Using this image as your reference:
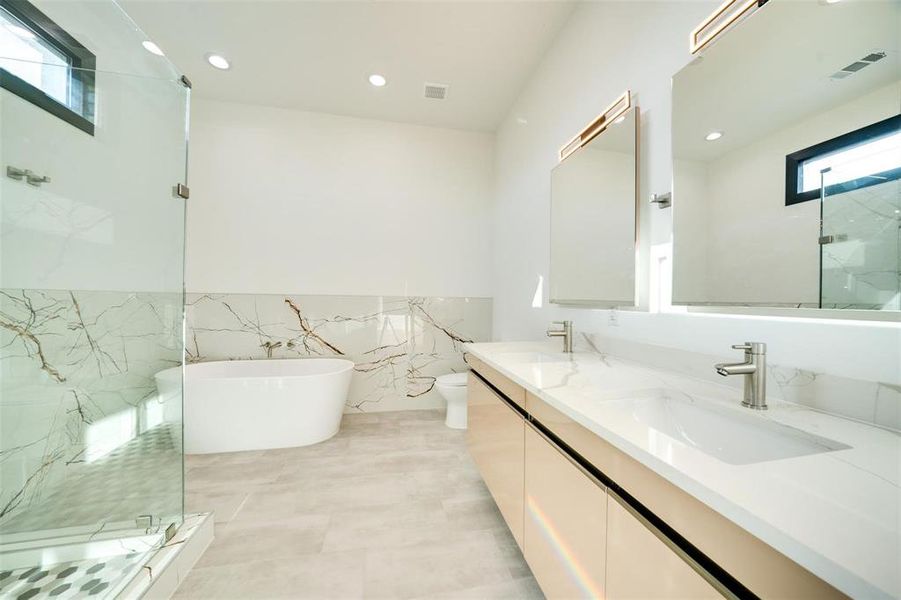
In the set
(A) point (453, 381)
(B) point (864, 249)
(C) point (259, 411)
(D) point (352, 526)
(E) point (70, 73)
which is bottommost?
(D) point (352, 526)

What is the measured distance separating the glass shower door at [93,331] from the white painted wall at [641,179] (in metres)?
2.28

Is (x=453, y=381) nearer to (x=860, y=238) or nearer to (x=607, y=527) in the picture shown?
(x=607, y=527)

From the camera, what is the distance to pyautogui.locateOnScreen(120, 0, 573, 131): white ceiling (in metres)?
1.89

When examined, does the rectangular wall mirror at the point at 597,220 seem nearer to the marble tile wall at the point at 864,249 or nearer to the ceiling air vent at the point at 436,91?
the marble tile wall at the point at 864,249

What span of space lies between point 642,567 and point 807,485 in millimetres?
343

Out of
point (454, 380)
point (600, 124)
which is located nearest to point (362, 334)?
point (454, 380)

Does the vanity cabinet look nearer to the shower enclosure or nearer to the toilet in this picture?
the toilet

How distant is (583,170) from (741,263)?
101cm

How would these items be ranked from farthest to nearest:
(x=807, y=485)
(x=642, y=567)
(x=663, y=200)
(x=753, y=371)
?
(x=663, y=200) < (x=753, y=371) < (x=642, y=567) < (x=807, y=485)

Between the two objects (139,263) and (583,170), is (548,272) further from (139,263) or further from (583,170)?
(139,263)

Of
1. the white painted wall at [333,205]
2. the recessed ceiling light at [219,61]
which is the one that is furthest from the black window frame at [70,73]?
the white painted wall at [333,205]

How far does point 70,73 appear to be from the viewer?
1.57 metres

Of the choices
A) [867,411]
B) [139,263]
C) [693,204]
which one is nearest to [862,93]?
[693,204]

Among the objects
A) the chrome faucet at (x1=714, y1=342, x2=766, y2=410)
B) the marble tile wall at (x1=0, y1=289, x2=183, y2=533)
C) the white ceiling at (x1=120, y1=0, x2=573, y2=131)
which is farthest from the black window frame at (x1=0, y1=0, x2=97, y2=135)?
the chrome faucet at (x1=714, y1=342, x2=766, y2=410)
